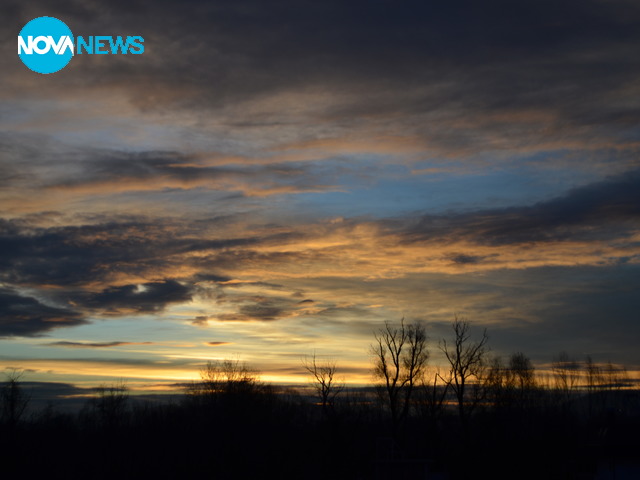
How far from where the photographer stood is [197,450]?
5200cm

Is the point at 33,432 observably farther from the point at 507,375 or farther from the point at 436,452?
the point at 507,375

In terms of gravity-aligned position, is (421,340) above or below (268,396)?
above

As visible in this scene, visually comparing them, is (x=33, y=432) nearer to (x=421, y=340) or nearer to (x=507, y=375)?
(x=421, y=340)

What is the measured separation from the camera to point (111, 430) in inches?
2223

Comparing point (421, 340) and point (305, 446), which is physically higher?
point (421, 340)

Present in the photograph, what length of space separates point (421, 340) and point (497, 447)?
1640cm

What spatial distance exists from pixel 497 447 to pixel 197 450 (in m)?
23.5

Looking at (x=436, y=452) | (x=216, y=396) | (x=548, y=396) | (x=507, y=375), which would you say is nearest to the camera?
(x=436, y=452)

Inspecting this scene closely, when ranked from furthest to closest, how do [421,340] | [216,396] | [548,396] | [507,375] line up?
1. [548,396]
2. [507,375]
3. [216,396]
4. [421,340]

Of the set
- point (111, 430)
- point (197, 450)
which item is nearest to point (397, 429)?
point (197, 450)

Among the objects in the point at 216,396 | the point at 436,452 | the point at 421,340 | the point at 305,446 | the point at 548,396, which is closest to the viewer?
the point at 305,446

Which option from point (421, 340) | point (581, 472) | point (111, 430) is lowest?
point (581, 472)

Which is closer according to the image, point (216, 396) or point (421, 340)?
point (421, 340)

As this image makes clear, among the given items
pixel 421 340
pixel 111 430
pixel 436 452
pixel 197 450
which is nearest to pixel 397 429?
pixel 436 452
